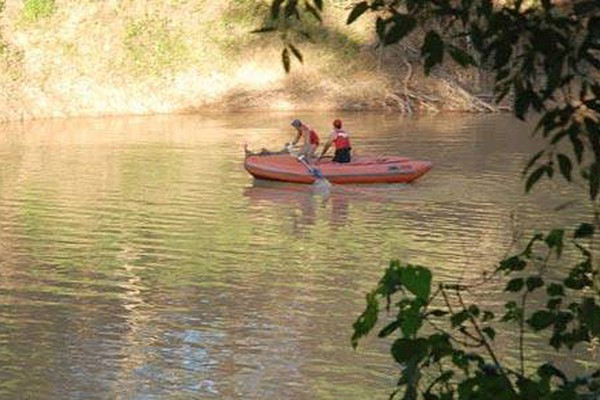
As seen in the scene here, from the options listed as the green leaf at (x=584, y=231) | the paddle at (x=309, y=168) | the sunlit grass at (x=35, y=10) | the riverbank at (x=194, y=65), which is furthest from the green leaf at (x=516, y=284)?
the sunlit grass at (x=35, y=10)

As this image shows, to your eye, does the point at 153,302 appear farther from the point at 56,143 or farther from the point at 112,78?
the point at 112,78

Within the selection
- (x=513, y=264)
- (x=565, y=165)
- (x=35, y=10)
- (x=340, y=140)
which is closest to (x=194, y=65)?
(x=35, y=10)

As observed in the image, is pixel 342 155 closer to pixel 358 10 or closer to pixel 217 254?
pixel 217 254

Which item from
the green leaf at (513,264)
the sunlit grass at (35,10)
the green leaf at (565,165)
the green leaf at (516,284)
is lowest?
the green leaf at (516,284)

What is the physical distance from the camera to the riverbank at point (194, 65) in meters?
37.2

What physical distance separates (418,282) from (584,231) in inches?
30.9

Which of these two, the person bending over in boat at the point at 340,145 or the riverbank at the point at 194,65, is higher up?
the riverbank at the point at 194,65

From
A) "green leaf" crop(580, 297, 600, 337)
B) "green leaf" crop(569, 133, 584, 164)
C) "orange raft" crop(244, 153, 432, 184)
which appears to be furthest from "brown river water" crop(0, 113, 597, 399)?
"green leaf" crop(569, 133, 584, 164)

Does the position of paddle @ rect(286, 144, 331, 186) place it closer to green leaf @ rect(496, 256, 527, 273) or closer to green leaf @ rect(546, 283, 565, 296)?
green leaf @ rect(496, 256, 527, 273)

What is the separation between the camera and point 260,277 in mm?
15664

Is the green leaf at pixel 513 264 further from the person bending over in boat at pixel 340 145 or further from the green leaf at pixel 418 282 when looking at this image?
the person bending over in boat at pixel 340 145

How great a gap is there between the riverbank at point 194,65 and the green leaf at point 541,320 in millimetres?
32378

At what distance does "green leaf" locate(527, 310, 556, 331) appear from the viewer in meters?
4.86

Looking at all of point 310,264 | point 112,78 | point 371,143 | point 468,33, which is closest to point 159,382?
point 310,264
